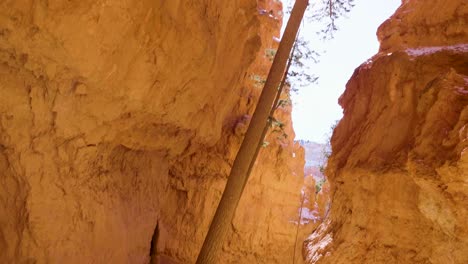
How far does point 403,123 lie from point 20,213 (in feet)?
25.7

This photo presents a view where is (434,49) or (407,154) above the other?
(434,49)

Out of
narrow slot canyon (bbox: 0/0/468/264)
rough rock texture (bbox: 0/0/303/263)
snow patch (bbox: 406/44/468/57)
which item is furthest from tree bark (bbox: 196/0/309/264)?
snow patch (bbox: 406/44/468/57)

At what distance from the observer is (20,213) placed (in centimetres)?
772

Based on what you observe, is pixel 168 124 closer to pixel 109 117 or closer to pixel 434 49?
pixel 109 117

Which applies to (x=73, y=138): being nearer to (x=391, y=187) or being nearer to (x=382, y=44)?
(x=391, y=187)

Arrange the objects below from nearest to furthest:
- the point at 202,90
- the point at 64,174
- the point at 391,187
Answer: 1. the point at 391,187
2. the point at 64,174
3. the point at 202,90

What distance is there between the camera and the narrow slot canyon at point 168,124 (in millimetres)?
6020

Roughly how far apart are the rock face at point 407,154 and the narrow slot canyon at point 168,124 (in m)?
0.02

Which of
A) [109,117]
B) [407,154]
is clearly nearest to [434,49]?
[407,154]

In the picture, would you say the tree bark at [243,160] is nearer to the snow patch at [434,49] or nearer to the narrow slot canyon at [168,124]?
the narrow slot canyon at [168,124]

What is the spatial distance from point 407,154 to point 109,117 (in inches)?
265

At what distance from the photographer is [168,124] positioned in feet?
37.1

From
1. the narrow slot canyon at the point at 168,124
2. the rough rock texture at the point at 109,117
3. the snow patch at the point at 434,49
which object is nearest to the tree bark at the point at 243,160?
the narrow slot canyon at the point at 168,124

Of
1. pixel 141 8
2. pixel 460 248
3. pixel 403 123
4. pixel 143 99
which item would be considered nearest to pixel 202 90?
pixel 143 99
